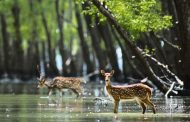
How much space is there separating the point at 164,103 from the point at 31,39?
46.3 m

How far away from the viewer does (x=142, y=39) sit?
35.0 m

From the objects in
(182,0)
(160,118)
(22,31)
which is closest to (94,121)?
(160,118)

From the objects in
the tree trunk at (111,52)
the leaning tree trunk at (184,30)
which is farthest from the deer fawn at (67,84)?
the tree trunk at (111,52)

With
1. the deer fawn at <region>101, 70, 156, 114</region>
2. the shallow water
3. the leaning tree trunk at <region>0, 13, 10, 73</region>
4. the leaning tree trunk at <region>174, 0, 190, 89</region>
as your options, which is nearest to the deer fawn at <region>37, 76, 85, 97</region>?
the leaning tree trunk at <region>174, 0, 190, 89</region>

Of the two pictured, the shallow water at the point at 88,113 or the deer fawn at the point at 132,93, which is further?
the deer fawn at the point at 132,93

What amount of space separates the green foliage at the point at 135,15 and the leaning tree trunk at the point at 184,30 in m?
0.63

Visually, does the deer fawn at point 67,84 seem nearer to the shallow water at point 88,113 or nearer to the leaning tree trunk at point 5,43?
the shallow water at point 88,113

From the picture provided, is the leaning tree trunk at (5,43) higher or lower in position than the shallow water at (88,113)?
higher

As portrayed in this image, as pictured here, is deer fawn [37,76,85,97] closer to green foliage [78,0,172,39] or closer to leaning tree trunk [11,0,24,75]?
green foliage [78,0,172,39]

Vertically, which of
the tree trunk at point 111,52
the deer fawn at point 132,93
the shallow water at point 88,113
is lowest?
the shallow water at point 88,113

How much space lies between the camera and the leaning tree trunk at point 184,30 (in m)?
24.2

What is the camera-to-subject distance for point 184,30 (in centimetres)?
2455

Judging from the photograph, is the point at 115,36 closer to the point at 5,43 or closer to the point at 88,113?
the point at 88,113

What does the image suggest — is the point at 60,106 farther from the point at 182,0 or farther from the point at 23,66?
the point at 23,66
